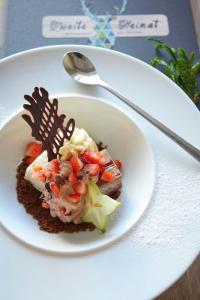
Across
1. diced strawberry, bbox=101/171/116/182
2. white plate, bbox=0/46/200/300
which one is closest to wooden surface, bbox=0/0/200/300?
white plate, bbox=0/46/200/300

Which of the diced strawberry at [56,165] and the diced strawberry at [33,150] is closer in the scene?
the diced strawberry at [56,165]

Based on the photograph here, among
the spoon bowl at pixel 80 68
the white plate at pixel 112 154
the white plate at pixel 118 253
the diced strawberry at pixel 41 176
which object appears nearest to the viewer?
the white plate at pixel 118 253

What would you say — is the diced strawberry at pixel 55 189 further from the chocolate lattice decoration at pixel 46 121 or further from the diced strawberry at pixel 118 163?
the diced strawberry at pixel 118 163

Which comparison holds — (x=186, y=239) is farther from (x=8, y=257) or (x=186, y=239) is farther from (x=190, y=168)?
(x=8, y=257)

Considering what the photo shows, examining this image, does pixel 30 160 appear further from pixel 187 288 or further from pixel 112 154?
pixel 187 288

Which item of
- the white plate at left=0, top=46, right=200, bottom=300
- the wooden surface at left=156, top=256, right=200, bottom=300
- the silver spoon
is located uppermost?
the silver spoon

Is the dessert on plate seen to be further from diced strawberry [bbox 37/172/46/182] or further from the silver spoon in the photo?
the silver spoon

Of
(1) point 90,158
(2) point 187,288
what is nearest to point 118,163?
(1) point 90,158

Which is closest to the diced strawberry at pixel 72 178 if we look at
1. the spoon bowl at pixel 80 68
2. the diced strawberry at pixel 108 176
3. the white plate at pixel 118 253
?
the diced strawberry at pixel 108 176
